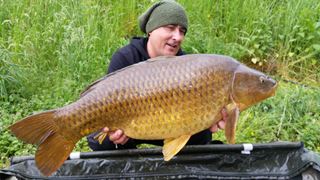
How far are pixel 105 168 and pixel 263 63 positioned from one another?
7.23 feet

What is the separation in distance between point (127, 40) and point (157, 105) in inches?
91.8

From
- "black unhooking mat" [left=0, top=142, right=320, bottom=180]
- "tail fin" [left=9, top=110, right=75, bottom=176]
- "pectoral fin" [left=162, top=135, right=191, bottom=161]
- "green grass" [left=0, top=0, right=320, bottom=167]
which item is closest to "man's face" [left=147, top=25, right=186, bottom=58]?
"black unhooking mat" [left=0, top=142, right=320, bottom=180]

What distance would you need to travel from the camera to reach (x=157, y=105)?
1.77 m

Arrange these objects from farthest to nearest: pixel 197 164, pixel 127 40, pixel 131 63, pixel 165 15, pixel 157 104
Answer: pixel 127 40, pixel 131 63, pixel 165 15, pixel 197 164, pixel 157 104

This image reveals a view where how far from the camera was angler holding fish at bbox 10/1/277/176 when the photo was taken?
5.81ft

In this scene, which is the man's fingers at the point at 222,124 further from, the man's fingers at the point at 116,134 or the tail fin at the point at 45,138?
the tail fin at the point at 45,138

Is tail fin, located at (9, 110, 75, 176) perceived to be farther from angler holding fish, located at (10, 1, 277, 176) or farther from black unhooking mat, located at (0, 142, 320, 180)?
black unhooking mat, located at (0, 142, 320, 180)

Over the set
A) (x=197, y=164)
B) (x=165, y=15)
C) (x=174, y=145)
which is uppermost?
(x=165, y=15)

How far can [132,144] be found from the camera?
2.36 metres

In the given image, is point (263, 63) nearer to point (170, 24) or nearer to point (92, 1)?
point (92, 1)

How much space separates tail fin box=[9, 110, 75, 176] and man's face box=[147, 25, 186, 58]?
72cm

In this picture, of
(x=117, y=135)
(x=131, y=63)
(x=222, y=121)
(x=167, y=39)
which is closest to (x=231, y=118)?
(x=222, y=121)

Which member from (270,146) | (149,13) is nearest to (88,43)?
(149,13)

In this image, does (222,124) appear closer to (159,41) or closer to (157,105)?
(157,105)
